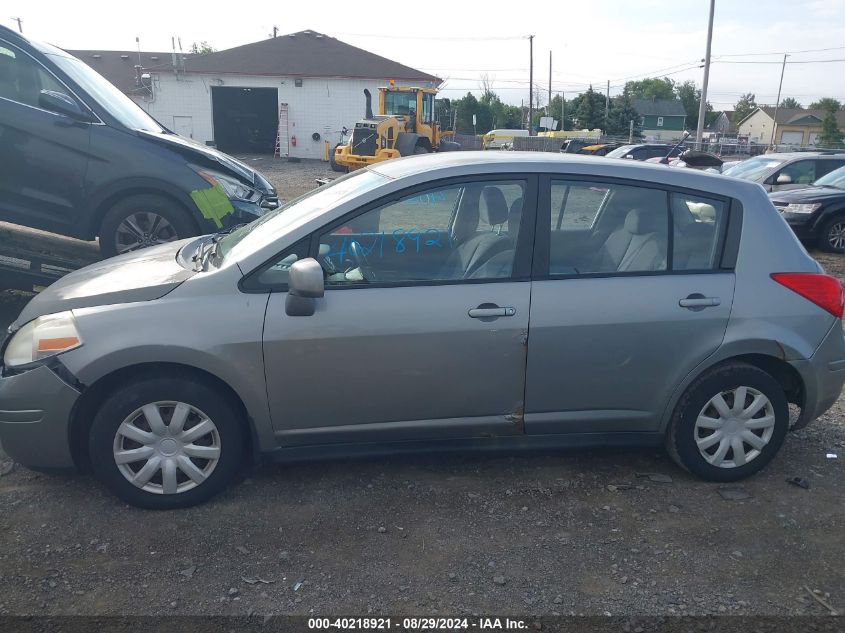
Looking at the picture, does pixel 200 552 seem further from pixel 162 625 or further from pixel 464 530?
pixel 464 530

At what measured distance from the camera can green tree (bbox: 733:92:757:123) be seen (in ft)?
357

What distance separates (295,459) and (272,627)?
3.14 ft

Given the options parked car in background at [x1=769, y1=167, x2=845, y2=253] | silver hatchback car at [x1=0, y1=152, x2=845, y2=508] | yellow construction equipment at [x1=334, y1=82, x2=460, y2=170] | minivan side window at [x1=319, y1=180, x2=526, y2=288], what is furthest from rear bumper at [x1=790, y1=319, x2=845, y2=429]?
yellow construction equipment at [x1=334, y1=82, x2=460, y2=170]

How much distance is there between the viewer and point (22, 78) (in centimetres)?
604

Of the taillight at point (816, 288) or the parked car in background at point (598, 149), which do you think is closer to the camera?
the taillight at point (816, 288)

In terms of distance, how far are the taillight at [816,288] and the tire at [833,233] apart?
862 centimetres

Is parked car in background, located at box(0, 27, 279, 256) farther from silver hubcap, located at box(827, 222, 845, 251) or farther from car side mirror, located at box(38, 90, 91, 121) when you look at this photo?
silver hubcap, located at box(827, 222, 845, 251)

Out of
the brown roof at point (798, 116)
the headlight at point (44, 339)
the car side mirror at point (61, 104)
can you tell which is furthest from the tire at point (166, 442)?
the brown roof at point (798, 116)

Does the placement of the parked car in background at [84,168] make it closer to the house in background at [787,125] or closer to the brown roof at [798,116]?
the house in background at [787,125]

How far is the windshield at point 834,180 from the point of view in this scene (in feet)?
38.9

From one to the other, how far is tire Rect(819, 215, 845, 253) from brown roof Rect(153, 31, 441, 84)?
28112 mm

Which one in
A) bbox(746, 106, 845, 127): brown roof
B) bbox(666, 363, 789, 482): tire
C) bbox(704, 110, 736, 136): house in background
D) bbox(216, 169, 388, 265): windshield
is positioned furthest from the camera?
bbox(704, 110, 736, 136): house in background

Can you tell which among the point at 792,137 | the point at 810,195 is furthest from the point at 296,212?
the point at 792,137

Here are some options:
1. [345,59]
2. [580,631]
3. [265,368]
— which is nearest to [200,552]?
[265,368]
